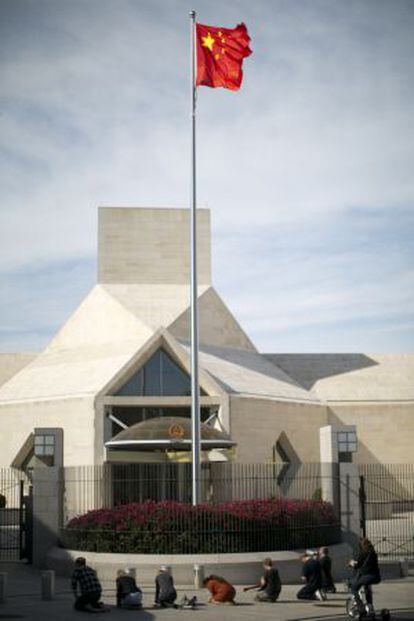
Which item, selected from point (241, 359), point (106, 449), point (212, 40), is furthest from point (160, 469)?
point (212, 40)

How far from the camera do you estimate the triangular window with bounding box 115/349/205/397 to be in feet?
124

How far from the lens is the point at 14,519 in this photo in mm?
31406

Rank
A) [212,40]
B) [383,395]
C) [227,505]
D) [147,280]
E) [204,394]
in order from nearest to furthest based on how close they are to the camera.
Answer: [227,505] < [212,40] < [204,394] < [383,395] < [147,280]

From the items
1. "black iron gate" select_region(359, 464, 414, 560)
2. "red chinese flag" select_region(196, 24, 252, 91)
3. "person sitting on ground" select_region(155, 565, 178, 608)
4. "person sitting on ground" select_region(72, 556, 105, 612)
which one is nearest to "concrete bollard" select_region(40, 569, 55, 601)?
"person sitting on ground" select_region(72, 556, 105, 612)

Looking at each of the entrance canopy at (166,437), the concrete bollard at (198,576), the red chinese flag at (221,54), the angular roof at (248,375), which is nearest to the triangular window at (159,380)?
the angular roof at (248,375)

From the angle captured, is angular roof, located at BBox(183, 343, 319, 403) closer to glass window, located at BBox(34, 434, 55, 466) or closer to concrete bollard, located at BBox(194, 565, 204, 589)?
glass window, located at BBox(34, 434, 55, 466)

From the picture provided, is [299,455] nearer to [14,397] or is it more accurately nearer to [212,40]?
[14,397]

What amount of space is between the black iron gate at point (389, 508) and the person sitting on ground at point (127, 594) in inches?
348

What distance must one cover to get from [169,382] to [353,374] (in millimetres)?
13889

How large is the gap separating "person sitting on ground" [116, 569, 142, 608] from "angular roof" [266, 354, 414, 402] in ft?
95.4

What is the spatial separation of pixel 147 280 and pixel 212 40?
2590 centimetres

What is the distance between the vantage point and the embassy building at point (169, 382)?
3644 cm

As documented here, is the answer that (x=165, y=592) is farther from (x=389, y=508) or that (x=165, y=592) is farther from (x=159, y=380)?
(x=389, y=508)

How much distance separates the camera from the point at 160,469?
3478 cm
